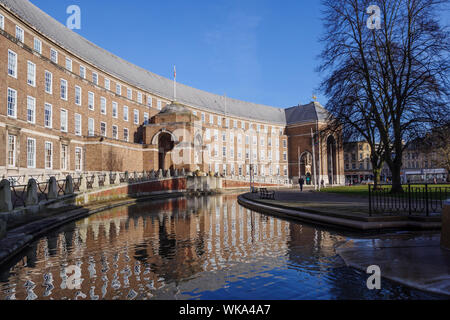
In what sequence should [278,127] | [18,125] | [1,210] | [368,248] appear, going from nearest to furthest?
[368,248] < [1,210] < [18,125] < [278,127]

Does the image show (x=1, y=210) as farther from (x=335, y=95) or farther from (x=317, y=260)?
(x=335, y=95)

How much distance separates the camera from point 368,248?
716 cm

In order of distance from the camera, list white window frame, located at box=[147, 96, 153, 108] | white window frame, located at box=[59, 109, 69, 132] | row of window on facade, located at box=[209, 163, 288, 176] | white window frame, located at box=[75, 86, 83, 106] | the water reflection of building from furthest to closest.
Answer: row of window on facade, located at box=[209, 163, 288, 176], white window frame, located at box=[147, 96, 153, 108], white window frame, located at box=[75, 86, 83, 106], white window frame, located at box=[59, 109, 69, 132], the water reflection of building

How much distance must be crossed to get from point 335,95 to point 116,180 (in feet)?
62.1

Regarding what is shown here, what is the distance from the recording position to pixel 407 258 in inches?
235

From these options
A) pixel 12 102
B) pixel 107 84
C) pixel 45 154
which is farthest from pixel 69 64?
pixel 45 154

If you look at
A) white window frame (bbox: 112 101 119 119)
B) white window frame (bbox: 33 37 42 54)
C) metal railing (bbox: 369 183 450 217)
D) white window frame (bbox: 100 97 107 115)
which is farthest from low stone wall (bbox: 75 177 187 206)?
white window frame (bbox: 33 37 42 54)

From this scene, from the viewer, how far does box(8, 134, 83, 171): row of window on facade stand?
86.9 ft

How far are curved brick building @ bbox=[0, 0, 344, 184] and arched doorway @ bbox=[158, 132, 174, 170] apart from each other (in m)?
0.16

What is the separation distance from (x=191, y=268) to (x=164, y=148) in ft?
149

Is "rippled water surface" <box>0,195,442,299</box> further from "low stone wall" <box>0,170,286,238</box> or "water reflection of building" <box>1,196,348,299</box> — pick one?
"low stone wall" <box>0,170,286,238</box>

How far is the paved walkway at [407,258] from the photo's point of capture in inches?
186

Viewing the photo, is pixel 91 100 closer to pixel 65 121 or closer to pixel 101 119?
pixel 101 119

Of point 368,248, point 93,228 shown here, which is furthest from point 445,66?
point 93,228
